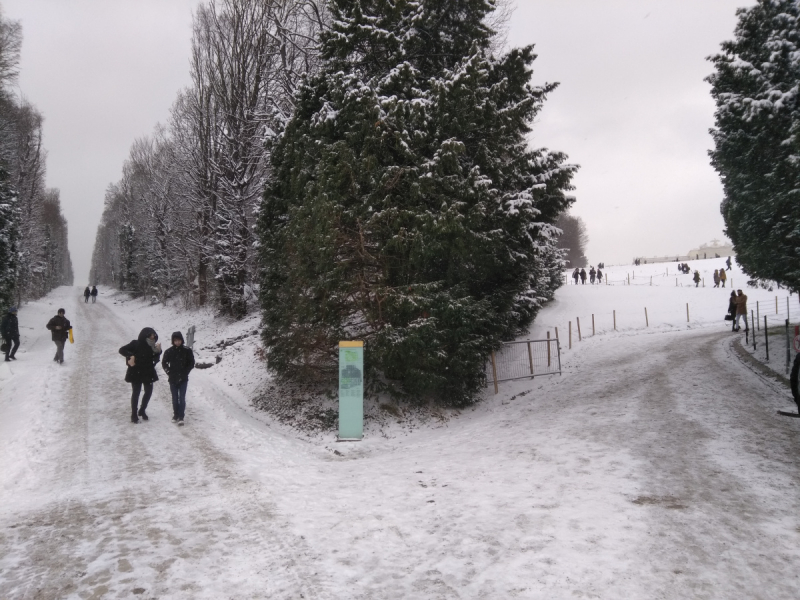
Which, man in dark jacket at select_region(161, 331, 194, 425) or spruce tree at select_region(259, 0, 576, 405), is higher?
spruce tree at select_region(259, 0, 576, 405)

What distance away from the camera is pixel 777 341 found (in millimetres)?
15125

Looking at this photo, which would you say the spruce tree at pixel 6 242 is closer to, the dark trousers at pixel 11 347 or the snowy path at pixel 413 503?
the dark trousers at pixel 11 347

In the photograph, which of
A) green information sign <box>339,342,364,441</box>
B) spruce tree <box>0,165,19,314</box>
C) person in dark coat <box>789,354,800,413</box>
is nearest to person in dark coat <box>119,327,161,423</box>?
green information sign <box>339,342,364,441</box>

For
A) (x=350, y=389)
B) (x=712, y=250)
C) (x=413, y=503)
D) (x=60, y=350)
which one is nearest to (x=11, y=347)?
(x=60, y=350)

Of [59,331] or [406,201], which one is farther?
[59,331]

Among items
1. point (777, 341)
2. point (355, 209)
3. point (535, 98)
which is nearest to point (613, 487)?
point (355, 209)

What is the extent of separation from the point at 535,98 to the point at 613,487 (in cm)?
946

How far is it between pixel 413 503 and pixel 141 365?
622cm

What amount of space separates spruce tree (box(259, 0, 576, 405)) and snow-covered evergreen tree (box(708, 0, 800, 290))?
12.0ft

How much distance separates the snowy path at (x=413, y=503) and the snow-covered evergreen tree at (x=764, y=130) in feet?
11.5

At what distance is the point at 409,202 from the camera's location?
35.9ft

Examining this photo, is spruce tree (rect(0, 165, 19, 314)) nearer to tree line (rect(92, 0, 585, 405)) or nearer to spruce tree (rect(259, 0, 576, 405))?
tree line (rect(92, 0, 585, 405))

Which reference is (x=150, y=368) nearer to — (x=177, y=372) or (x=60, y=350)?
(x=177, y=372)

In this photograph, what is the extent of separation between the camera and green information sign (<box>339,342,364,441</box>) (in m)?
9.76
